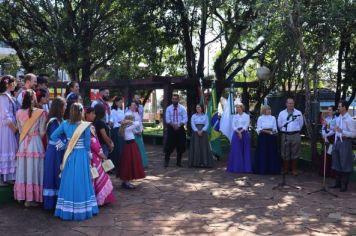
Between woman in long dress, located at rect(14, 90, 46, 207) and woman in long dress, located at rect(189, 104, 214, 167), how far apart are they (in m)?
5.42

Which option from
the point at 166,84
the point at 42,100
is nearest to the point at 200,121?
the point at 166,84

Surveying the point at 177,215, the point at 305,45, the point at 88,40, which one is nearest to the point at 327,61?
the point at 305,45

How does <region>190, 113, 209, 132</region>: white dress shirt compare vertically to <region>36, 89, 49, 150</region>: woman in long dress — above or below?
below

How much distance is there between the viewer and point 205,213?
682 cm

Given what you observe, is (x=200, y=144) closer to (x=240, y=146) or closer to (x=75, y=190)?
(x=240, y=146)

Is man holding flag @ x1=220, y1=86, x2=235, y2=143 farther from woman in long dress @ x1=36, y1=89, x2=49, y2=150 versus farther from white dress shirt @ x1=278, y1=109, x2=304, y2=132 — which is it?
woman in long dress @ x1=36, y1=89, x2=49, y2=150

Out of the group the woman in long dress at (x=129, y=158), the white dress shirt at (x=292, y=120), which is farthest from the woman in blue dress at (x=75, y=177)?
the white dress shirt at (x=292, y=120)

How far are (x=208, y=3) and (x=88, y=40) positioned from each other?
7816 mm

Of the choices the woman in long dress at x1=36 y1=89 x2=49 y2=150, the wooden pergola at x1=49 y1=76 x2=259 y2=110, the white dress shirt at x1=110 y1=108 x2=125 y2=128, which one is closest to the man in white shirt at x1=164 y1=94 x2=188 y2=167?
the white dress shirt at x1=110 y1=108 x2=125 y2=128

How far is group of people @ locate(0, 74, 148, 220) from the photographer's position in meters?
6.25

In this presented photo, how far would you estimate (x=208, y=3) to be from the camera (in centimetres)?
1243

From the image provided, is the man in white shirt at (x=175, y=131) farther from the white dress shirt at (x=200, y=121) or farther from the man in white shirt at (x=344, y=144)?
the man in white shirt at (x=344, y=144)

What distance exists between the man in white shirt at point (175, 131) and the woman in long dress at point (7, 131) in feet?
17.0

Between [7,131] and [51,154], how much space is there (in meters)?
0.85
